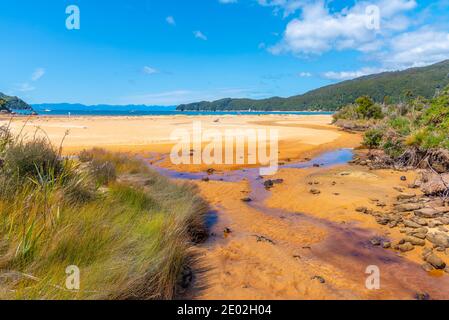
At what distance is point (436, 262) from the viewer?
5328 mm

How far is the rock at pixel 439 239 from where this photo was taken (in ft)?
19.4

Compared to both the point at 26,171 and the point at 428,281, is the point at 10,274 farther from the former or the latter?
the point at 428,281

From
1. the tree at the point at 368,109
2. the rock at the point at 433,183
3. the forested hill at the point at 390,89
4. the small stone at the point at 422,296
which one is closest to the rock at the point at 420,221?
the rock at the point at 433,183

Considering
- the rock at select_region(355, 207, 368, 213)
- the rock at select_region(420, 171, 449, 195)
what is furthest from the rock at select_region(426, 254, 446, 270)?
the rock at select_region(420, 171, 449, 195)

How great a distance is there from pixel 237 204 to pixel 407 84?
14782 cm

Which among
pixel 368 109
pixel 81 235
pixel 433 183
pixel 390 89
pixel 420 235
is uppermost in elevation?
pixel 390 89

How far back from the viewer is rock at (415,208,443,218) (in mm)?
7312

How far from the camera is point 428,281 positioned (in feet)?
16.1

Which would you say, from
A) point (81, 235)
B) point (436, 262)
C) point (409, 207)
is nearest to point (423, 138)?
point (409, 207)

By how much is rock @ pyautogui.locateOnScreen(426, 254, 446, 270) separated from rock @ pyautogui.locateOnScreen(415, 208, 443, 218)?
222cm

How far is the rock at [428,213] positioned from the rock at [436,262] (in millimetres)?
2222

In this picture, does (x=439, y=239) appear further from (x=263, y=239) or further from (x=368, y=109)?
(x=368, y=109)

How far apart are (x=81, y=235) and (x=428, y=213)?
26.6 feet

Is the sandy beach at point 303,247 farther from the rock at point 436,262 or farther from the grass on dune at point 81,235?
the grass on dune at point 81,235
